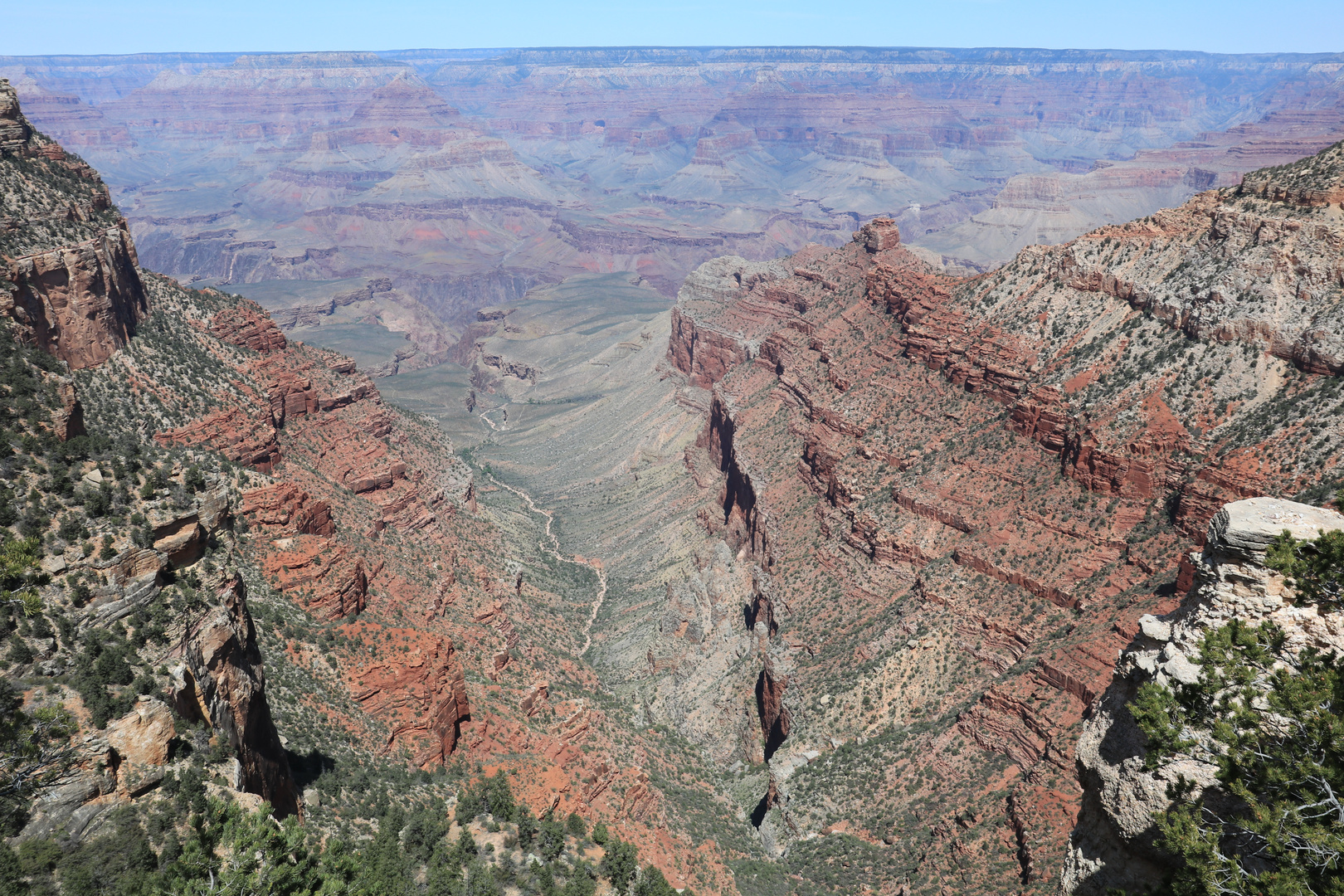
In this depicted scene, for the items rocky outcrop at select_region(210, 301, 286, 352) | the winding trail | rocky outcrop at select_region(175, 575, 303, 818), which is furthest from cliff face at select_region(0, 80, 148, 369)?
the winding trail

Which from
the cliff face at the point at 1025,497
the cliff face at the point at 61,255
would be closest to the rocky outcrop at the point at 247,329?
the cliff face at the point at 61,255

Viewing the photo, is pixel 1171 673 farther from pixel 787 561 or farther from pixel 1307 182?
pixel 787 561

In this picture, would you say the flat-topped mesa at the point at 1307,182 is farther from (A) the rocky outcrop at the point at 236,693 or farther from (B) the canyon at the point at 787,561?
(A) the rocky outcrop at the point at 236,693

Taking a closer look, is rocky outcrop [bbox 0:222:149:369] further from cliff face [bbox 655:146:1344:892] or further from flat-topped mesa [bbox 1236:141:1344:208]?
flat-topped mesa [bbox 1236:141:1344:208]

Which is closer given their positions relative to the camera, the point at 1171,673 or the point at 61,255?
the point at 1171,673

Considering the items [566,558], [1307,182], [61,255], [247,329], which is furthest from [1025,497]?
[247,329]

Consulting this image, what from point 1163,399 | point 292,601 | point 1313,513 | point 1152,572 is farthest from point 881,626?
point 1313,513
